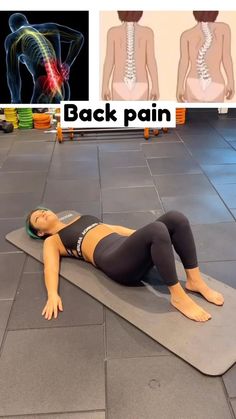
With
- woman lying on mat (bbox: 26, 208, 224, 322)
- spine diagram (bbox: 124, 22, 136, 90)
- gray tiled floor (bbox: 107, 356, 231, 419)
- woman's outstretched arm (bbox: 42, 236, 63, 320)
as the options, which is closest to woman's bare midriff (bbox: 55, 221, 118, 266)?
woman lying on mat (bbox: 26, 208, 224, 322)

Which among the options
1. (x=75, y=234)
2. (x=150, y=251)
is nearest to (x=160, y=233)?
(x=150, y=251)

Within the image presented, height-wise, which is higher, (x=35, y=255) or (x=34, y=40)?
(x=34, y=40)

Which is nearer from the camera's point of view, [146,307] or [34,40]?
[34,40]

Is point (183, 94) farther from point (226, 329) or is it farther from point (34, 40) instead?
point (226, 329)

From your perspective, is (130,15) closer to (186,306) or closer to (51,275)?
(186,306)

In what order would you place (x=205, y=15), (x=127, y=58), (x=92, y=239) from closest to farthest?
(x=205, y=15)
(x=127, y=58)
(x=92, y=239)

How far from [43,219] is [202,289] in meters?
0.99

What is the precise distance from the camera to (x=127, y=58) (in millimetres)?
1308

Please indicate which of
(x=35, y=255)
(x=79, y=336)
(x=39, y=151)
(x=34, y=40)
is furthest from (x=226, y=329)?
(x=39, y=151)

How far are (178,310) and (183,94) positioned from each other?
102 centimetres

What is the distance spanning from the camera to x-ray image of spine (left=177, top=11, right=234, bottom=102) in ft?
4.05

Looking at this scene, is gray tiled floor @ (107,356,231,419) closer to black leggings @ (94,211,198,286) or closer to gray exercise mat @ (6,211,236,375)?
gray exercise mat @ (6,211,236,375)

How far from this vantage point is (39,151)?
450 centimetres

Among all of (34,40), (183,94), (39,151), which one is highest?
(34,40)
